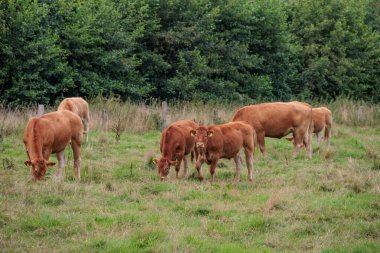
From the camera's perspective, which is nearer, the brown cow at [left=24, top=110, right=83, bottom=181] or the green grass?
the green grass

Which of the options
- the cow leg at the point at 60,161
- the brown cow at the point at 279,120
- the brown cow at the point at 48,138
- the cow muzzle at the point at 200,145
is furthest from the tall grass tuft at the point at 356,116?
the cow leg at the point at 60,161

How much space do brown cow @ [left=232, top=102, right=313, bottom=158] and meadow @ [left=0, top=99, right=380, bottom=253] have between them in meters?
0.77

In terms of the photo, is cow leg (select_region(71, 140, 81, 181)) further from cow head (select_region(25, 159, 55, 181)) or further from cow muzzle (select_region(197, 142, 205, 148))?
cow muzzle (select_region(197, 142, 205, 148))

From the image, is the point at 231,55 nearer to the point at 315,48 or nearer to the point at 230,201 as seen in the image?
the point at 315,48

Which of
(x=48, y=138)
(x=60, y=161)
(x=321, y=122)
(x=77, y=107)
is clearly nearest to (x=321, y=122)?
(x=321, y=122)

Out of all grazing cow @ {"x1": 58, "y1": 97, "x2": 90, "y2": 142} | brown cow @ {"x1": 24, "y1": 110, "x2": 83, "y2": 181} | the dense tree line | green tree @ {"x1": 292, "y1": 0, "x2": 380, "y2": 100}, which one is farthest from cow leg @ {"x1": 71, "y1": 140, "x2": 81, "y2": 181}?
green tree @ {"x1": 292, "y1": 0, "x2": 380, "y2": 100}

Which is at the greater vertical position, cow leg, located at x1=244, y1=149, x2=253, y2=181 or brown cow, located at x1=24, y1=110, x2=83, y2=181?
brown cow, located at x1=24, y1=110, x2=83, y2=181

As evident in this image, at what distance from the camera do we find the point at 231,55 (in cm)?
3397

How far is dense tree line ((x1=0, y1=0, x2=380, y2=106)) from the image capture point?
25.4m

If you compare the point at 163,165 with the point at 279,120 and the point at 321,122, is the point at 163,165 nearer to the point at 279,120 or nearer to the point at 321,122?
the point at 279,120

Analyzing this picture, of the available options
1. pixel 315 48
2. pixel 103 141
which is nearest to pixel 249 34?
pixel 315 48

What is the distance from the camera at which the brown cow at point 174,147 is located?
44.6ft

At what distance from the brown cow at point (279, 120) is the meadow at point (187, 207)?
77 cm

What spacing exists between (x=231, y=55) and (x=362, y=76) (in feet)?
36.1
